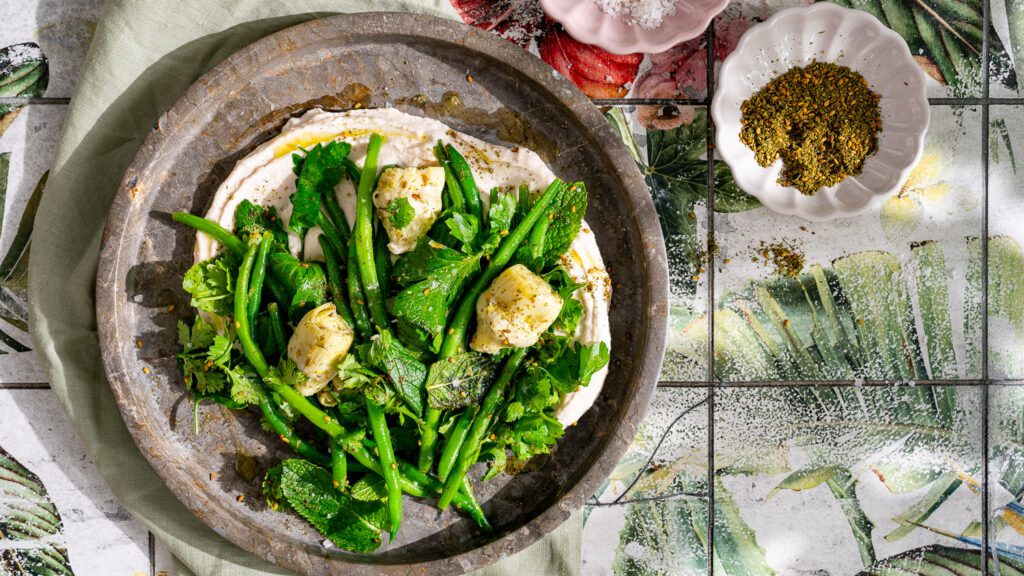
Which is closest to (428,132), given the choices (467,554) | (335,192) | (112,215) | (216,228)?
(335,192)

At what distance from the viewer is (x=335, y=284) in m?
2.88

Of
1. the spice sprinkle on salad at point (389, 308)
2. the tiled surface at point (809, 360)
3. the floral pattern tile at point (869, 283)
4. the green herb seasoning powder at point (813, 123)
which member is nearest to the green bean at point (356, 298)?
the spice sprinkle on salad at point (389, 308)

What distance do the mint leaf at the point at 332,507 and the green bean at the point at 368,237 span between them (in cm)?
70

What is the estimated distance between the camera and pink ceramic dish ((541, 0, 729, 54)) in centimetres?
311

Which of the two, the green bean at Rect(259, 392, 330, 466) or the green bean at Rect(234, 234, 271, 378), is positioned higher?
the green bean at Rect(234, 234, 271, 378)

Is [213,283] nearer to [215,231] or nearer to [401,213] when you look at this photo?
[215,231]

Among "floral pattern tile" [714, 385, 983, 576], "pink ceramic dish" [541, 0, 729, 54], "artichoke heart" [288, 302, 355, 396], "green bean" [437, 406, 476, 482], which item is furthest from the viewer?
"floral pattern tile" [714, 385, 983, 576]

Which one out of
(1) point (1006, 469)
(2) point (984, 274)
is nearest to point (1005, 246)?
(2) point (984, 274)

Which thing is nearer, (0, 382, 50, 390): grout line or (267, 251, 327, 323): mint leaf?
(267, 251, 327, 323): mint leaf

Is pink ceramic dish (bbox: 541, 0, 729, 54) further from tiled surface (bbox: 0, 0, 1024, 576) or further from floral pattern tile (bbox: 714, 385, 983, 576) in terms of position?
floral pattern tile (bbox: 714, 385, 983, 576)

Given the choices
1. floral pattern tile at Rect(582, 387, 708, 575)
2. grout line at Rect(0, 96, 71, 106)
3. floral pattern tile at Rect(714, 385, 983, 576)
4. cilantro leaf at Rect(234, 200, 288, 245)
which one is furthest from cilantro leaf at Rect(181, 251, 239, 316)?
floral pattern tile at Rect(714, 385, 983, 576)

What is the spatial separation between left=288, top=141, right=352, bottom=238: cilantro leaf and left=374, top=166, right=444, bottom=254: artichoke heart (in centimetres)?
20

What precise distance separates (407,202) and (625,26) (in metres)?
1.32

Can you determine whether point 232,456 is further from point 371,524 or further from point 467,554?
point 467,554
